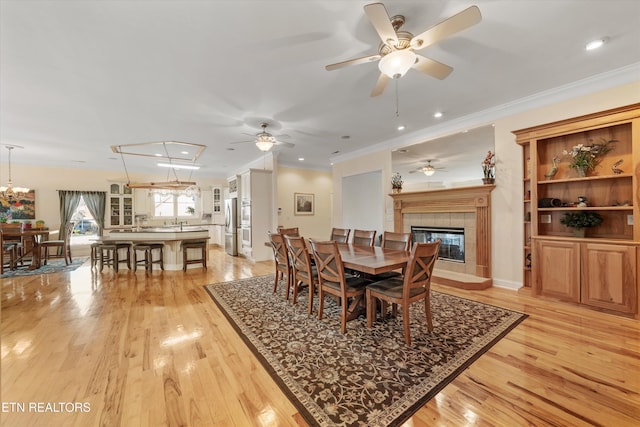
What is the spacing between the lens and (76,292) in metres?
4.02

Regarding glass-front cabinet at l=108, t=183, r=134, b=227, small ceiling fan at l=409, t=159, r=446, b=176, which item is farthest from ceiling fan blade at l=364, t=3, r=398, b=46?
glass-front cabinet at l=108, t=183, r=134, b=227

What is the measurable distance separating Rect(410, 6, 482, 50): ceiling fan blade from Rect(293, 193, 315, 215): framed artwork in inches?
251

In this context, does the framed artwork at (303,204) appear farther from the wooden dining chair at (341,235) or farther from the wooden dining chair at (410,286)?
the wooden dining chair at (410,286)

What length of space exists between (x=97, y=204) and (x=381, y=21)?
32.5 feet

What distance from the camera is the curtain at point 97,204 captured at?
26.1 ft

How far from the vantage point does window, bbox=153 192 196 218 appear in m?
8.88

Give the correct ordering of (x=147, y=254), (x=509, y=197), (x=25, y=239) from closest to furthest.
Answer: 1. (x=509, y=197)
2. (x=147, y=254)
3. (x=25, y=239)

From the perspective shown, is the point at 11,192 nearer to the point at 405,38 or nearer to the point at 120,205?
the point at 120,205

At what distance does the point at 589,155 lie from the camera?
317 centimetres

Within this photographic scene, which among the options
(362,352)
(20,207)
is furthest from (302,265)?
(20,207)

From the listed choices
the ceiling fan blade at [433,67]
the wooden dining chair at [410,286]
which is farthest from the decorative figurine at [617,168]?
the ceiling fan blade at [433,67]

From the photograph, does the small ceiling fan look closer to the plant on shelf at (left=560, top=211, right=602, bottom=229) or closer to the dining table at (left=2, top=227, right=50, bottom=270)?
the plant on shelf at (left=560, top=211, right=602, bottom=229)

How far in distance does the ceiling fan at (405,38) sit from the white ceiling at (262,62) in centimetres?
30

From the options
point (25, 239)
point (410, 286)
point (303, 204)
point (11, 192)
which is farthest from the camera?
point (303, 204)
